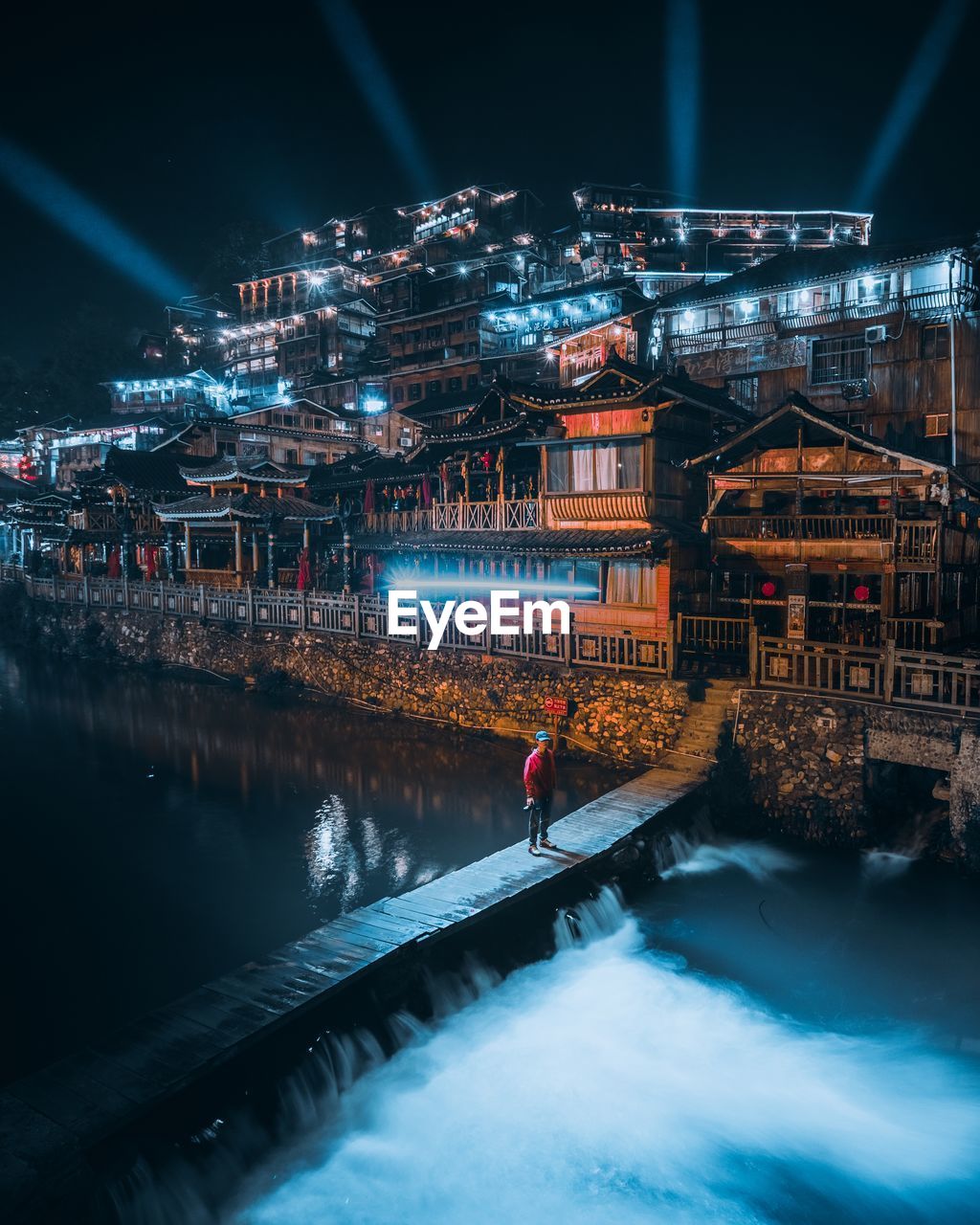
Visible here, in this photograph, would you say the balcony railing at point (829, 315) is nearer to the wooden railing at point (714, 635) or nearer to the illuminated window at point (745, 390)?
the illuminated window at point (745, 390)

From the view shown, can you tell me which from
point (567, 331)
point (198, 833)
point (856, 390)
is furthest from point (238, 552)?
point (856, 390)

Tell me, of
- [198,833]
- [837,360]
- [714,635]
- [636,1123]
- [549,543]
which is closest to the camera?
[636,1123]

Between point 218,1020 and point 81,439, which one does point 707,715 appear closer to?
point 218,1020

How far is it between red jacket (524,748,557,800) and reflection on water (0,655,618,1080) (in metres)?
3.45

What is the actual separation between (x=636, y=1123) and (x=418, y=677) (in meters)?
16.8

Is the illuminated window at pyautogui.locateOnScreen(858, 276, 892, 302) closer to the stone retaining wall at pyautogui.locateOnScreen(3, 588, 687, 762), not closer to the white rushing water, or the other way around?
the stone retaining wall at pyautogui.locateOnScreen(3, 588, 687, 762)

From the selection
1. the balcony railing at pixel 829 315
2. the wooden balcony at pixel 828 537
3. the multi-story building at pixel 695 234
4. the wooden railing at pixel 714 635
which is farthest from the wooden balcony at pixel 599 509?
the multi-story building at pixel 695 234

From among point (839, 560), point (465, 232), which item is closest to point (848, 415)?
point (839, 560)

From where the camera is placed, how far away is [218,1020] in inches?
340

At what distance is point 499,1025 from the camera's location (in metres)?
10.4

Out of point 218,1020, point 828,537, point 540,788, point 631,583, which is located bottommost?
point 218,1020

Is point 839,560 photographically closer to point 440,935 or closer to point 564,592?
point 564,592

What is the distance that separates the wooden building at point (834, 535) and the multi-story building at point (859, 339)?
10590 mm

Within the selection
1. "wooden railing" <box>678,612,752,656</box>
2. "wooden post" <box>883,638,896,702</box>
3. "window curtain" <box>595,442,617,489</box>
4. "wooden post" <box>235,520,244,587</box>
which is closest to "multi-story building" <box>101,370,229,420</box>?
"wooden post" <box>235,520,244,587</box>
